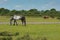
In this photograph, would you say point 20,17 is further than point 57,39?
Yes

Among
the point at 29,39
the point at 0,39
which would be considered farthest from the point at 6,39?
the point at 29,39

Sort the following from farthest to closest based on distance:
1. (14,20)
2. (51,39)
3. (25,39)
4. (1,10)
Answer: (1,10), (14,20), (51,39), (25,39)

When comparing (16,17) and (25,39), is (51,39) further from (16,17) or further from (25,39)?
(16,17)

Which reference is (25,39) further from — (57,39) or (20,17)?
(20,17)

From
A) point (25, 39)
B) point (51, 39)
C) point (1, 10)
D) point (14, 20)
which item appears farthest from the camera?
point (1, 10)

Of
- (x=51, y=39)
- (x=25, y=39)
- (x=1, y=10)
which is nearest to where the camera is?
(x=25, y=39)

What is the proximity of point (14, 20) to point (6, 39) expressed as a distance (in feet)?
78.3

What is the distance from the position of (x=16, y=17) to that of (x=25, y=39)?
81.9 ft

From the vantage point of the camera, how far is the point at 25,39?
54.4 feet

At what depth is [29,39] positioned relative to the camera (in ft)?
55.3

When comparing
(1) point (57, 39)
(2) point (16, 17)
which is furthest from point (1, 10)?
(1) point (57, 39)

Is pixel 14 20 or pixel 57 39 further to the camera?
pixel 14 20

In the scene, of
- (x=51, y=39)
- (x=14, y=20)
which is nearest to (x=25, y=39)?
(x=51, y=39)

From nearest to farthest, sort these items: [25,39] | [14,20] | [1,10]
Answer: [25,39]
[14,20]
[1,10]
